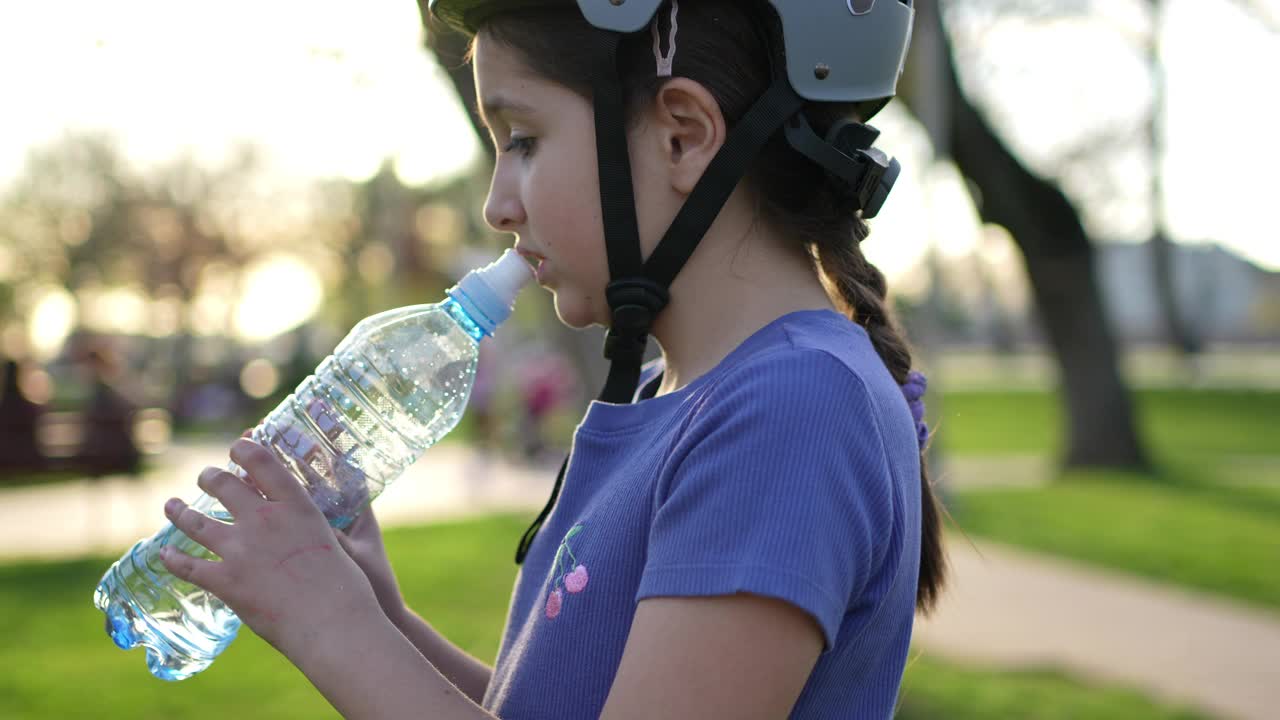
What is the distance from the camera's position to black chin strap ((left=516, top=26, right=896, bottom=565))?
1.61 m

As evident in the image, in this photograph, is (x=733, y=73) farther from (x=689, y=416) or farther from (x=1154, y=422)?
(x=1154, y=422)

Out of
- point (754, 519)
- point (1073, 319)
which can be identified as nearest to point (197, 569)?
point (754, 519)

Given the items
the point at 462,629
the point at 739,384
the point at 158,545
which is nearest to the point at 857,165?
the point at 739,384

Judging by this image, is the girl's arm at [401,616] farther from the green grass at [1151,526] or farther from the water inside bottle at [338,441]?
the green grass at [1151,526]

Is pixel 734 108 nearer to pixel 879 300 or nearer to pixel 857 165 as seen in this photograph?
pixel 857 165

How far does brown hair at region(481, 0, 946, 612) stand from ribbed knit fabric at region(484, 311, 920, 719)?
0.56 ft

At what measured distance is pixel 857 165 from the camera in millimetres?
1671

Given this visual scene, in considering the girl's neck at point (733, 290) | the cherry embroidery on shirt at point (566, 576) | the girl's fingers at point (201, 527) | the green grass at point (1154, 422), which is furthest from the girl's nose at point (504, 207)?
the green grass at point (1154, 422)

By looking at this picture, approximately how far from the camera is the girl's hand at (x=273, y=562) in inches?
58.0

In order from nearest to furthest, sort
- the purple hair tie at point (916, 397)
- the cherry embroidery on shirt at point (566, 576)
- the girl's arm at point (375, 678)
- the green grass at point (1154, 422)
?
the girl's arm at point (375, 678) → the cherry embroidery on shirt at point (566, 576) → the purple hair tie at point (916, 397) → the green grass at point (1154, 422)

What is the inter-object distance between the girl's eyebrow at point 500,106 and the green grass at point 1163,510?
7726mm

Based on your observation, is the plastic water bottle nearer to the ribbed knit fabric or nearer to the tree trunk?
the ribbed knit fabric

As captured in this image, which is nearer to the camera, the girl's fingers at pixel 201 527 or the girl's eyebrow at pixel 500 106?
the girl's fingers at pixel 201 527

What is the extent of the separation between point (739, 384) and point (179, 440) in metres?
24.0
